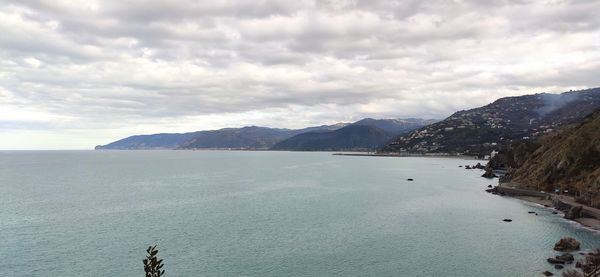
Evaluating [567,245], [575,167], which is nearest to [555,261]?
[567,245]

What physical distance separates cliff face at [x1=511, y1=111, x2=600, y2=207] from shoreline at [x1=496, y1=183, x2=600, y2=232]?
3.07m

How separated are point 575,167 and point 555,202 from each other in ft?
52.5

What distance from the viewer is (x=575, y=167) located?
347ft

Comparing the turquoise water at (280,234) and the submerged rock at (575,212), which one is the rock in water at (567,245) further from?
the submerged rock at (575,212)

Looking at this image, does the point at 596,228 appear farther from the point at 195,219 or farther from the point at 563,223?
the point at 195,219

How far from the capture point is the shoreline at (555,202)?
254ft

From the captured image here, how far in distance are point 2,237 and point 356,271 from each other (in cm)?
5740

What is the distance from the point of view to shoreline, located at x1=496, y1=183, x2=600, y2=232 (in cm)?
7756

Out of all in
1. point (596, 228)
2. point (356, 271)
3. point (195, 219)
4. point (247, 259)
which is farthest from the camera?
point (195, 219)

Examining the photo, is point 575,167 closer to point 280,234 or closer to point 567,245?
point 567,245

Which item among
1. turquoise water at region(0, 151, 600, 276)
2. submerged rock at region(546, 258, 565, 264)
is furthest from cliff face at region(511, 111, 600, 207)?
submerged rock at region(546, 258, 565, 264)

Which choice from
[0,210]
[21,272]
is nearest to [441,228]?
[21,272]

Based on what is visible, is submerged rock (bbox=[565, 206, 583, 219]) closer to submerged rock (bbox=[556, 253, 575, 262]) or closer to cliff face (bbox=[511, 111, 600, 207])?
cliff face (bbox=[511, 111, 600, 207])

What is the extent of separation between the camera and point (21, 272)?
170 ft
